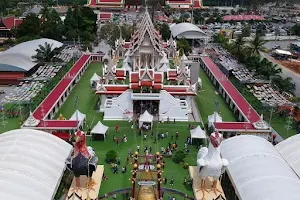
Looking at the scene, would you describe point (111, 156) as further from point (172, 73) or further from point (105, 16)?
point (105, 16)


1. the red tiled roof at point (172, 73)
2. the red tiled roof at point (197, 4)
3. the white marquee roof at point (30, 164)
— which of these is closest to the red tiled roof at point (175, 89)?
the red tiled roof at point (172, 73)

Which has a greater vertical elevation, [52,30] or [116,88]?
[52,30]

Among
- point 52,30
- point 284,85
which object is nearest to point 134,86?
point 284,85

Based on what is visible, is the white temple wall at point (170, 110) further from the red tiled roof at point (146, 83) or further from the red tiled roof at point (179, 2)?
the red tiled roof at point (179, 2)

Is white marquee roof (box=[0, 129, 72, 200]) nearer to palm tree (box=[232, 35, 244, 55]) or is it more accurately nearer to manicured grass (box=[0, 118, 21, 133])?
manicured grass (box=[0, 118, 21, 133])

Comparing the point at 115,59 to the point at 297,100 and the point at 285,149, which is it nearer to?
the point at 297,100

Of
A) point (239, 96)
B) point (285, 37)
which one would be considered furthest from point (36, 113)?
point (285, 37)

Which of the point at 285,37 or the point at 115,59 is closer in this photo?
the point at 115,59
